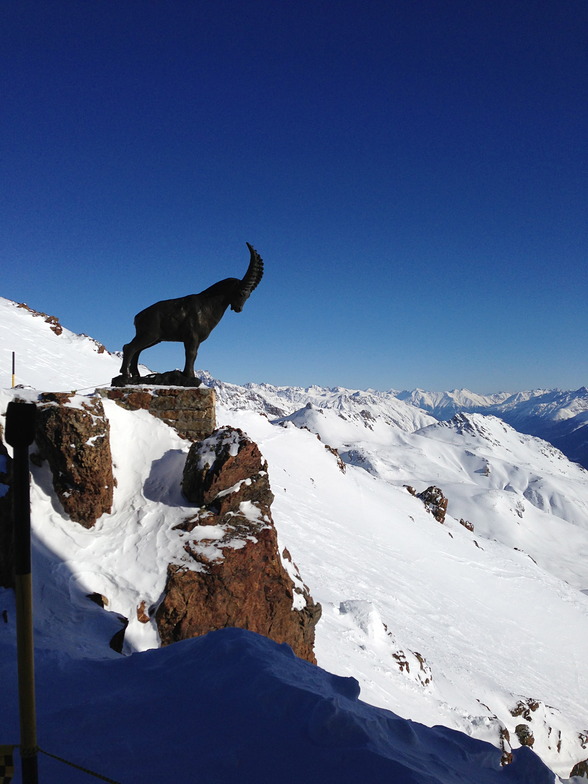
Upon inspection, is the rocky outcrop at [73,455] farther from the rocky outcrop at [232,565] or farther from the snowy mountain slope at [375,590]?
the rocky outcrop at [232,565]

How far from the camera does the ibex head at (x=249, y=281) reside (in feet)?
27.4

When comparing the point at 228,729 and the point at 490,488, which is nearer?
the point at 228,729

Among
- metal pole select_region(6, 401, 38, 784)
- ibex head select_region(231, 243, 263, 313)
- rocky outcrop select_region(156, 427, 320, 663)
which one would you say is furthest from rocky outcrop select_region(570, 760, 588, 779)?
metal pole select_region(6, 401, 38, 784)

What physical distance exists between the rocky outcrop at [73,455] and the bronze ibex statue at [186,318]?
1.88m

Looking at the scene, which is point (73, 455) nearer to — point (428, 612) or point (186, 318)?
point (186, 318)

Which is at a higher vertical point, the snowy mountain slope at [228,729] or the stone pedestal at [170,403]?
the stone pedestal at [170,403]

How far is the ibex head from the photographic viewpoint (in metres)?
8.36

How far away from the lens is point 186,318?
866cm

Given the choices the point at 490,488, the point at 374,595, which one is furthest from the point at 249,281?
the point at 490,488

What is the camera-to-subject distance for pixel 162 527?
22.7 ft

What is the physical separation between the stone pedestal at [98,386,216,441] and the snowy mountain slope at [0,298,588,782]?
0.21 metres

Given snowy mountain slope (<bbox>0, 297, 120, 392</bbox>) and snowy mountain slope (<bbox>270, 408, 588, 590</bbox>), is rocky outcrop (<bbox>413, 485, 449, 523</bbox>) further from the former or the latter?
snowy mountain slope (<bbox>270, 408, 588, 590</bbox>)

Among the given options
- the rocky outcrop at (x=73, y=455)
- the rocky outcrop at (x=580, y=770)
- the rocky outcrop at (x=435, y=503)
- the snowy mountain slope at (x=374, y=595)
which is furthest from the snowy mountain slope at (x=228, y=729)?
the rocky outcrop at (x=435, y=503)

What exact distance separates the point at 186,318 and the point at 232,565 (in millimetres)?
4810
